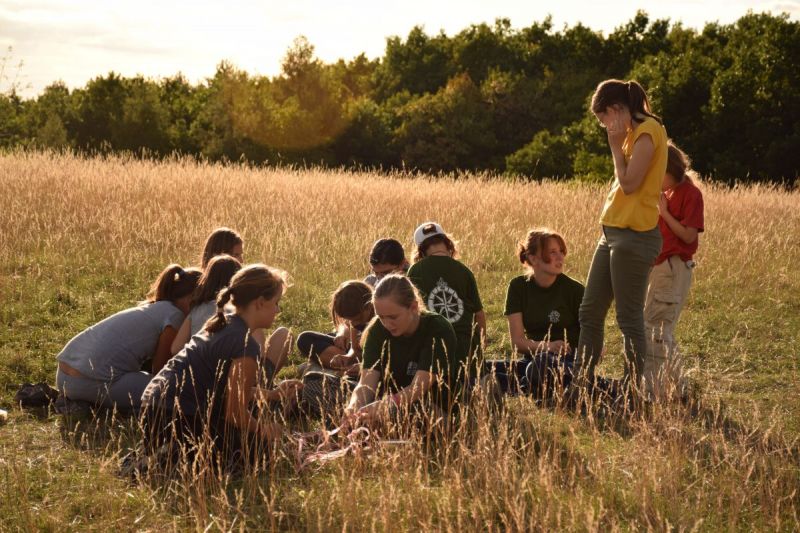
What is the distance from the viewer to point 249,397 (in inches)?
166

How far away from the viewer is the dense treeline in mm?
26312

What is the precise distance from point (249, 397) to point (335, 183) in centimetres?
1089

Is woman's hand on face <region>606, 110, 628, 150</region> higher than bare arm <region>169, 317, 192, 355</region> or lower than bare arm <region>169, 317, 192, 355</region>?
higher

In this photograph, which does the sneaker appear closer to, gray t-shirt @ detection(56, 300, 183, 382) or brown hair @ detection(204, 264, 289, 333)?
gray t-shirt @ detection(56, 300, 183, 382)

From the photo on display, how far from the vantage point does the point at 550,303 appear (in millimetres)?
6051

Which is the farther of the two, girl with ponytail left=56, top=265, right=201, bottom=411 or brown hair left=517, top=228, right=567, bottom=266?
brown hair left=517, top=228, right=567, bottom=266

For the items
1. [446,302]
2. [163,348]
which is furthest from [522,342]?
[163,348]

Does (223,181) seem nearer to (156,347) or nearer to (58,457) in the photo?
(156,347)

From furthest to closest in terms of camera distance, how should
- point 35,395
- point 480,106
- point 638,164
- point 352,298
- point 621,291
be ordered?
point 480,106 → point 352,298 → point 35,395 → point 621,291 → point 638,164

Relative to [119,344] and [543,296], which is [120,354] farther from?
[543,296]

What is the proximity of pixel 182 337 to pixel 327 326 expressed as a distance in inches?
104

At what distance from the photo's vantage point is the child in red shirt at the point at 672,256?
5.70 meters

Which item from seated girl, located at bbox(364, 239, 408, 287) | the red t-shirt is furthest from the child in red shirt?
seated girl, located at bbox(364, 239, 408, 287)

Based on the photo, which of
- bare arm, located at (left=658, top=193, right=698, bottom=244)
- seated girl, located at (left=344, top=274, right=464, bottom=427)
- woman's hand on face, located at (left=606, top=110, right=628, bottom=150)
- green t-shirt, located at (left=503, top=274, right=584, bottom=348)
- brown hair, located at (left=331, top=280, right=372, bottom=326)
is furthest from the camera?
green t-shirt, located at (left=503, top=274, right=584, bottom=348)
